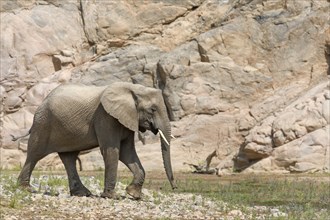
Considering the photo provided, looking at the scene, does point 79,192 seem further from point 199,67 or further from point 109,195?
point 199,67

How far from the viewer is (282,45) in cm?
3956

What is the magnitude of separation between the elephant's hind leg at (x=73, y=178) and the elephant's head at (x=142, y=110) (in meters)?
1.80

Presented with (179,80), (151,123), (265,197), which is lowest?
(265,197)

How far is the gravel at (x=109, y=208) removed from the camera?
48.0ft

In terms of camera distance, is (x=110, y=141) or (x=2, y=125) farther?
(x=2, y=125)

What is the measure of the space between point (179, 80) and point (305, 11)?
6951 millimetres

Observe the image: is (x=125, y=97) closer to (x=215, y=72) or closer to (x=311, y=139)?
(x=311, y=139)

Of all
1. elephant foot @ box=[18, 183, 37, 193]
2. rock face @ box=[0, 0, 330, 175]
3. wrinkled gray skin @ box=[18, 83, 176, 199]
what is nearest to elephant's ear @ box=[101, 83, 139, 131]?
wrinkled gray skin @ box=[18, 83, 176, 199]

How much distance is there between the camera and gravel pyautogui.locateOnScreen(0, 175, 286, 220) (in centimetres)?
1462

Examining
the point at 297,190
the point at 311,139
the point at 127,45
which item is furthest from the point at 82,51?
the point at 297,190

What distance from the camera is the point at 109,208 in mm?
15641

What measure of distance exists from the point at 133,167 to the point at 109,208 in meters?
2.54

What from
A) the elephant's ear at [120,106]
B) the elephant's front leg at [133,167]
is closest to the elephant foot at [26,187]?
the elephant's front leg at [133,167]

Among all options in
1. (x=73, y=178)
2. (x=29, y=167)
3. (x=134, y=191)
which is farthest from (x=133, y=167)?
(x=29, y=167)
